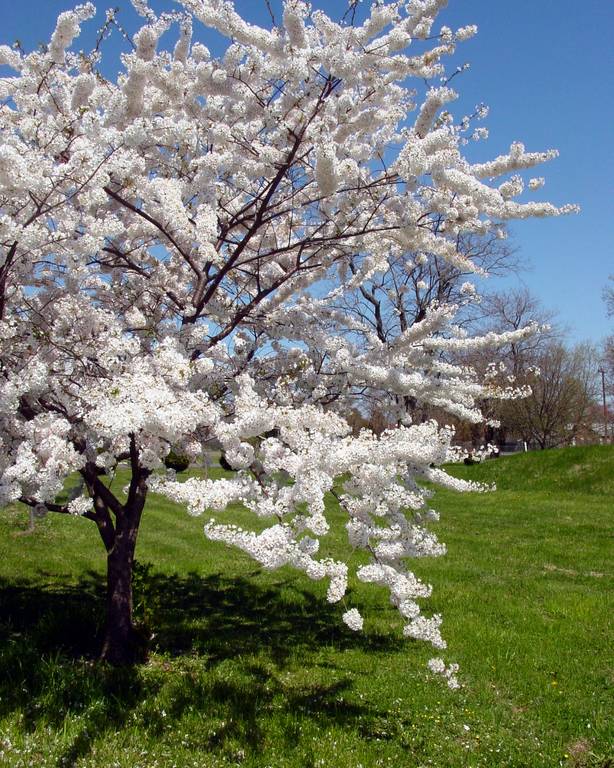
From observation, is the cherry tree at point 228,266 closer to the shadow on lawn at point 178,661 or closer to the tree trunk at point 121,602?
the tree trunk at point 121,602

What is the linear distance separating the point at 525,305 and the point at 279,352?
98.9 feet

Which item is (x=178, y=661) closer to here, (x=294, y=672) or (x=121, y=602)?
(x=121, y=602)

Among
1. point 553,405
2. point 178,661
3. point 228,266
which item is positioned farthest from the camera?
point 553,405

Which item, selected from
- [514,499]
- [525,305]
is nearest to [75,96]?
[514,499]

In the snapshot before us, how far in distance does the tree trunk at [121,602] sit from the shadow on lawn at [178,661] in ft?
0.73

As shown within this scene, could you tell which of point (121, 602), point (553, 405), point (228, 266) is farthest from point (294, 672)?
point (553, 405)

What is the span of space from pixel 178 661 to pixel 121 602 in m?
0.80

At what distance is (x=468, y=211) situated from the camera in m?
5.10

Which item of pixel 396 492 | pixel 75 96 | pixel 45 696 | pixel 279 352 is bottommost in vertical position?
pixel 45 696

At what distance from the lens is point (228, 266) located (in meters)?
5.39

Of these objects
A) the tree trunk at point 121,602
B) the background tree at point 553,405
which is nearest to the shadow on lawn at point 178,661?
the tree trunk at point 121,602

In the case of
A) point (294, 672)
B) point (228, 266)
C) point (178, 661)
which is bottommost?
point (178, 661)

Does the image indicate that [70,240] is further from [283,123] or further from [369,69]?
[369,69]

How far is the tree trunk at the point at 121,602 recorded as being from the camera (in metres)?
5.86
